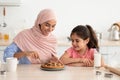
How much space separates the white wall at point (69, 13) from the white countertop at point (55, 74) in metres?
2.17

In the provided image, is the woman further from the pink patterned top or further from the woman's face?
the pink patterned top

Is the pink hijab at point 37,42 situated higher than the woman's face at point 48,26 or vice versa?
the woman's face at point 48,26

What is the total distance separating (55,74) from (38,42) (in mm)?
656

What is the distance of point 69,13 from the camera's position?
4.54 m

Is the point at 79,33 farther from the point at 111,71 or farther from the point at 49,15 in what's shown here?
the point at 111,71

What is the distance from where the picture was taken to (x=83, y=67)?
247 cm

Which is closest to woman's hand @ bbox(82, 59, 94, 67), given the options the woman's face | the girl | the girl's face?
the girl

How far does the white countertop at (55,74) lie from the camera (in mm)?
2016

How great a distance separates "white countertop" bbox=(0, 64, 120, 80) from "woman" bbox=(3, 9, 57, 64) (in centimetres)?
28

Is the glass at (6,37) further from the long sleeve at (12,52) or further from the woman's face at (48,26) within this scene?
the woman's face at (48,26)

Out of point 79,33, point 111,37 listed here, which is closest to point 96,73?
point 79,33

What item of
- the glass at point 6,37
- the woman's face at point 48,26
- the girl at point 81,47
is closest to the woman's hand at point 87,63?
the girl at point 81,47

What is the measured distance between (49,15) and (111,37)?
6.61 ft

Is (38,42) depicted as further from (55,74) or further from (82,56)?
(55,74)
